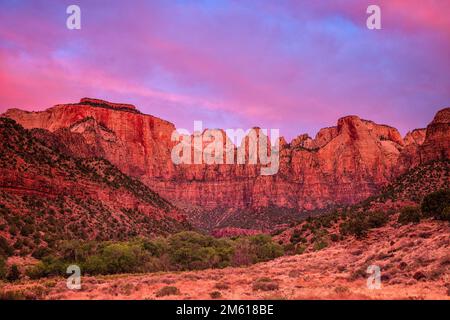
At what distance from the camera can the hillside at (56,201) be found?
2144 inches

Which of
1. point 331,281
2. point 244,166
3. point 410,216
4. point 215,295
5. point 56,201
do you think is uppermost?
point 244,166

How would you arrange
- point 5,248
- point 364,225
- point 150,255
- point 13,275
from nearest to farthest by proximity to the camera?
1. point 13,275
2. point 5,248
3. point 150,255
4. point 364,225

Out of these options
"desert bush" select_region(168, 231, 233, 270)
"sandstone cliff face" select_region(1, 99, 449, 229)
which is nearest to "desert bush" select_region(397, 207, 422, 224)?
"desert bush" select_region(168, 231, 233, 270)

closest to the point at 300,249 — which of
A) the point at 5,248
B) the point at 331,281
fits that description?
the point at 331,281

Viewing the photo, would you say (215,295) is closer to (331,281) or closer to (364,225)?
(331,281)

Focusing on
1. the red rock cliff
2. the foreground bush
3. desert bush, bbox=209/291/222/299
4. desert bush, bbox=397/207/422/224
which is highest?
the red rock cliff

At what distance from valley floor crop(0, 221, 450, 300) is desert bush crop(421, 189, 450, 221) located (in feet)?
7.00

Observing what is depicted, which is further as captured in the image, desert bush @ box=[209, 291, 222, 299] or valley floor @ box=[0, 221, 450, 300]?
valley floor @ box=[0, 221, 450, 300]

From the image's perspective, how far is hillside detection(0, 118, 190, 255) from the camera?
5447cm

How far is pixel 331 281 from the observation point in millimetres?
28641

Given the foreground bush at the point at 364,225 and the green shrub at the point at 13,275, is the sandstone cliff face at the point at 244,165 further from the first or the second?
the green shrub at the point at 13,275

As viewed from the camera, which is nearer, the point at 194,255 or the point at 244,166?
the point at 194,255

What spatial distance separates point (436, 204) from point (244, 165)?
147m

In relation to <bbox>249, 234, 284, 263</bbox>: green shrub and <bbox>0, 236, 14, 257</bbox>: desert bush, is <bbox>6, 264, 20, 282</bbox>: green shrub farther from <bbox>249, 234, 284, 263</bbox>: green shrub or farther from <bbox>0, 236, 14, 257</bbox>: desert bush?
<bbox>249, 234, 284, 263</bbox>: green shrub
